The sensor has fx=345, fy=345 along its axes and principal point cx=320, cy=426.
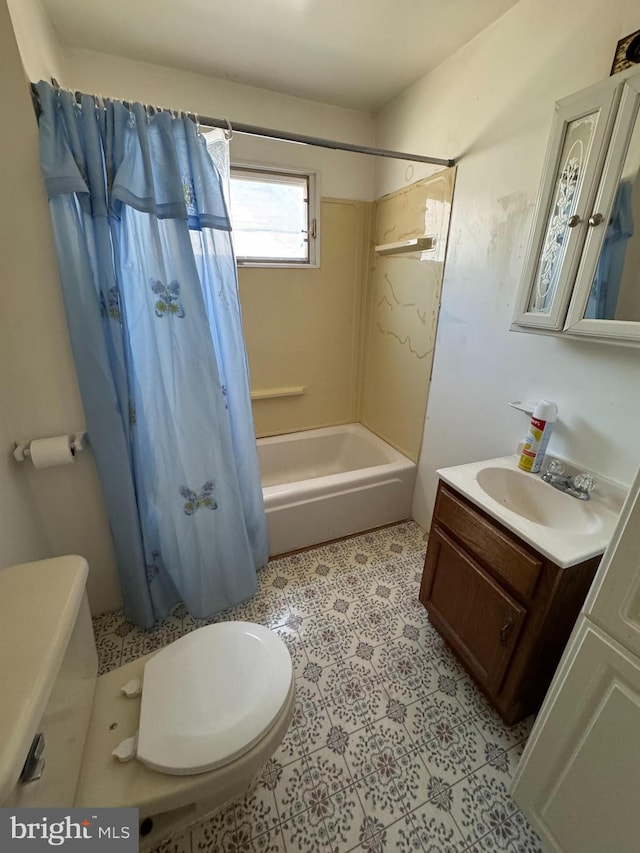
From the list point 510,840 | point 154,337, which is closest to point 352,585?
point 510,840

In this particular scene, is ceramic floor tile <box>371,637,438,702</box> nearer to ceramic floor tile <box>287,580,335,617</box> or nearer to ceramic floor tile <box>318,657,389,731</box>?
ceramic floor tile <box>318,657,389,731</box>

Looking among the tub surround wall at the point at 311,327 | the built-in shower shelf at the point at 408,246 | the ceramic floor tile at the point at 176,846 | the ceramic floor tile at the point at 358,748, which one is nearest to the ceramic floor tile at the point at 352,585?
the ceramic floor tile at the point at 358,748

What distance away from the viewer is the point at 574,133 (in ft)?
3.42

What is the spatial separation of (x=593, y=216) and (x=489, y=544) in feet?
3.33

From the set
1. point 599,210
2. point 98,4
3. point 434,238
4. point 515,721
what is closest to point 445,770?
point 515,721

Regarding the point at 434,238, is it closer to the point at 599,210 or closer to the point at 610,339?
the point at 599,210

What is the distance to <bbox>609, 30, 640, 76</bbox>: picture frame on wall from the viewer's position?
3.11ft

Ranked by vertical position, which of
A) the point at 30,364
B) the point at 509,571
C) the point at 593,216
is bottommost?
the point at 509,571

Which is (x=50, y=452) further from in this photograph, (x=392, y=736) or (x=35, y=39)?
(x=392, y=736)

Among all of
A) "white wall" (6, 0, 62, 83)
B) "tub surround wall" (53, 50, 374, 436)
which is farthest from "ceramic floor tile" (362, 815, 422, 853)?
"white wall" (6, 0, 62, 83)

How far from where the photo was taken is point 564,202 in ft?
3.57

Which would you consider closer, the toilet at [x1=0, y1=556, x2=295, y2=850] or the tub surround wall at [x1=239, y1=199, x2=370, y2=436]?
the toilet at [x1=0, y1=556, x2=295, y2=850]

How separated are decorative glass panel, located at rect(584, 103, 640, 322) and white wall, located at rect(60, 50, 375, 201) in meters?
1.56

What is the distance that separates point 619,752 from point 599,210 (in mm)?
1322
